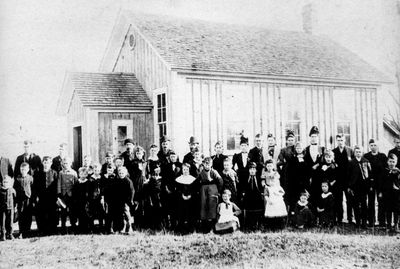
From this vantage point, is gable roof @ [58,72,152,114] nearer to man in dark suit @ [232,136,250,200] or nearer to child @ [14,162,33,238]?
child @ [14,162,33,238]

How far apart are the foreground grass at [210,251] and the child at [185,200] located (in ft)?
2.48

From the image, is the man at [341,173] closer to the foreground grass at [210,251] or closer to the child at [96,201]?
the foreground grass at [210,251]

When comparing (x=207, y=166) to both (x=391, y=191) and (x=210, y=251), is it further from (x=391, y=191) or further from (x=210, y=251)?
(x=391, y=191)

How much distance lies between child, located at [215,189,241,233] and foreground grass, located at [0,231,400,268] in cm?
38

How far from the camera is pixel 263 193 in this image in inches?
348

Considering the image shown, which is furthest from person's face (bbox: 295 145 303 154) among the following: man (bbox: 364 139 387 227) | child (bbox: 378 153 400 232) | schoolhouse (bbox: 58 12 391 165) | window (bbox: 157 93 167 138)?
window (bbox: 157 93 167 138)

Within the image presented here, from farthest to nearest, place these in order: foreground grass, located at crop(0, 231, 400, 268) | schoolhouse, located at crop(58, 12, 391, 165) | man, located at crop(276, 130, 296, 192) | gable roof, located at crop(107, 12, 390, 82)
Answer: gable roof, located at crop(107, 12, 390, 82), schoolhouse, located at crop(58, 12, 391, 165), man, located at crop(276, 130, 296, 192), foreground grass, located at crop(0, 231, 400, 268)

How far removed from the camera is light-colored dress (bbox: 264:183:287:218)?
27.8 ft

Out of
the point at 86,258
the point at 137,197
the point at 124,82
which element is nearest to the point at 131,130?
the point at 124,82

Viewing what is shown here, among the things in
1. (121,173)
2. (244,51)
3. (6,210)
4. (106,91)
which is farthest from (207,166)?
(244,51)

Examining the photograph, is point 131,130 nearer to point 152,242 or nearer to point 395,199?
point 152,242

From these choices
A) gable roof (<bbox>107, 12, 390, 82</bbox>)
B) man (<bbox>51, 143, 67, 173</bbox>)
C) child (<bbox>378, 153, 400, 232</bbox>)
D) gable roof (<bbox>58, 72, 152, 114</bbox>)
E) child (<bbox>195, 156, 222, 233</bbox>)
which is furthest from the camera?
gable roof (<bbox>107, 12, 390, 82</bbox>)

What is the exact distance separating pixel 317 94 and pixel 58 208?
10.1 meters

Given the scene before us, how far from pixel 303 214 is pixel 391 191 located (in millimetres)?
1816
